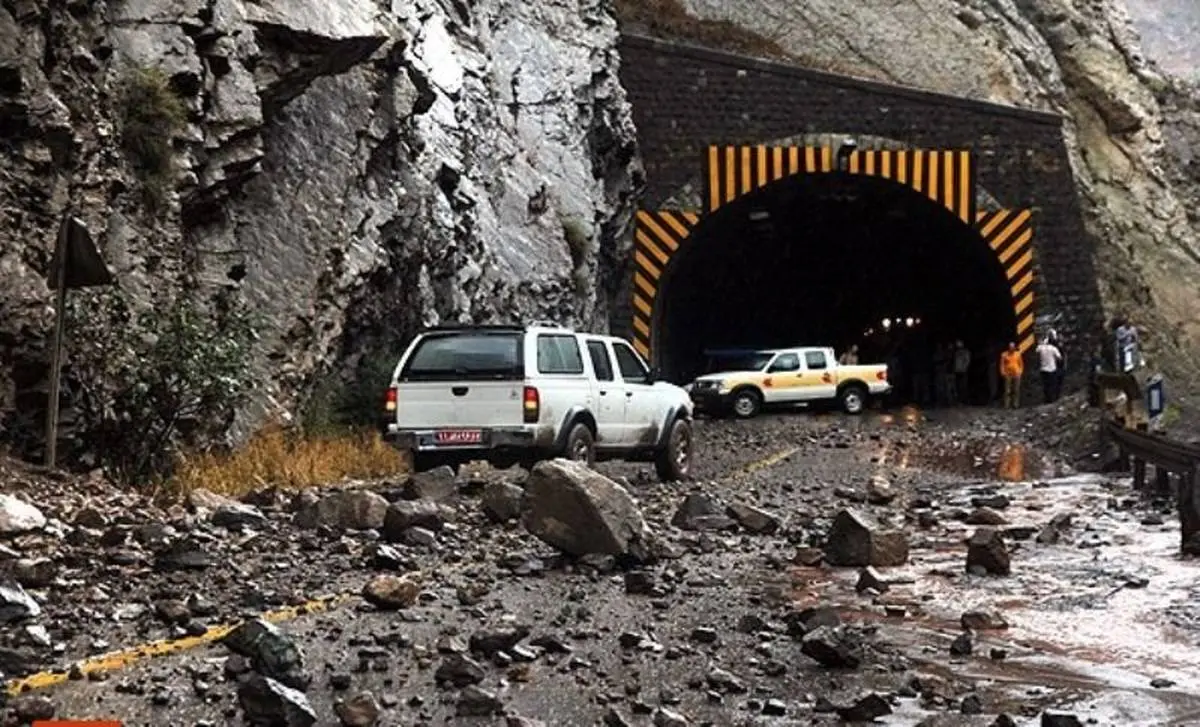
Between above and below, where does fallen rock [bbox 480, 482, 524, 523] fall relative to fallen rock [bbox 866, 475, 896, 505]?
above

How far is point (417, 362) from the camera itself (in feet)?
50.6

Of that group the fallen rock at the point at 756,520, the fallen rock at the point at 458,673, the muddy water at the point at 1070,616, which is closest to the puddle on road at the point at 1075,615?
the muddy water at the point at 1070,616

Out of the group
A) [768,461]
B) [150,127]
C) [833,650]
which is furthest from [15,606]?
[768,461]

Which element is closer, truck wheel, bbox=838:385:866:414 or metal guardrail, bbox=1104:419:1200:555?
metal guardrail, bbox=1104:419:1200:555

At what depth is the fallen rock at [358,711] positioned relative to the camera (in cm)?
568

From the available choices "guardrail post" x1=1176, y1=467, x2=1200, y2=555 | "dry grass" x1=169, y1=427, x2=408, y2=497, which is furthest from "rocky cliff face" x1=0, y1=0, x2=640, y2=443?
"guardrail post" x1=1176, y1=467, x2=1200, y2=555

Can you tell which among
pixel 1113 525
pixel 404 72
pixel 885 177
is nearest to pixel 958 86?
pixel 885 177

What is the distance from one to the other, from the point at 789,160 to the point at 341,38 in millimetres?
19024

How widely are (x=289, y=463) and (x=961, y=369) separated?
30391 millimetres

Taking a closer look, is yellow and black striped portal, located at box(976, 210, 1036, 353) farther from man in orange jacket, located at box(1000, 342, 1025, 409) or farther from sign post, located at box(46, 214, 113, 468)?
sign post, located at box(46, 214, 113, 468)

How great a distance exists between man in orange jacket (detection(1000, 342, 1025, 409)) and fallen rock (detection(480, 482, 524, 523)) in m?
26.1

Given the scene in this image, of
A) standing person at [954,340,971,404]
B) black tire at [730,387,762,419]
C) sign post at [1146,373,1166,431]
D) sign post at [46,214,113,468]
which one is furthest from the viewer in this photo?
standing person at [954,340,971,404]

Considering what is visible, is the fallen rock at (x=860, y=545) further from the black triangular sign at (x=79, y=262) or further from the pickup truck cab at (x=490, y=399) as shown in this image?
the black triangular sign at (x=79, y=262)

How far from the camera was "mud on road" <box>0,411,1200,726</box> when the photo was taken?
612 centimetres
